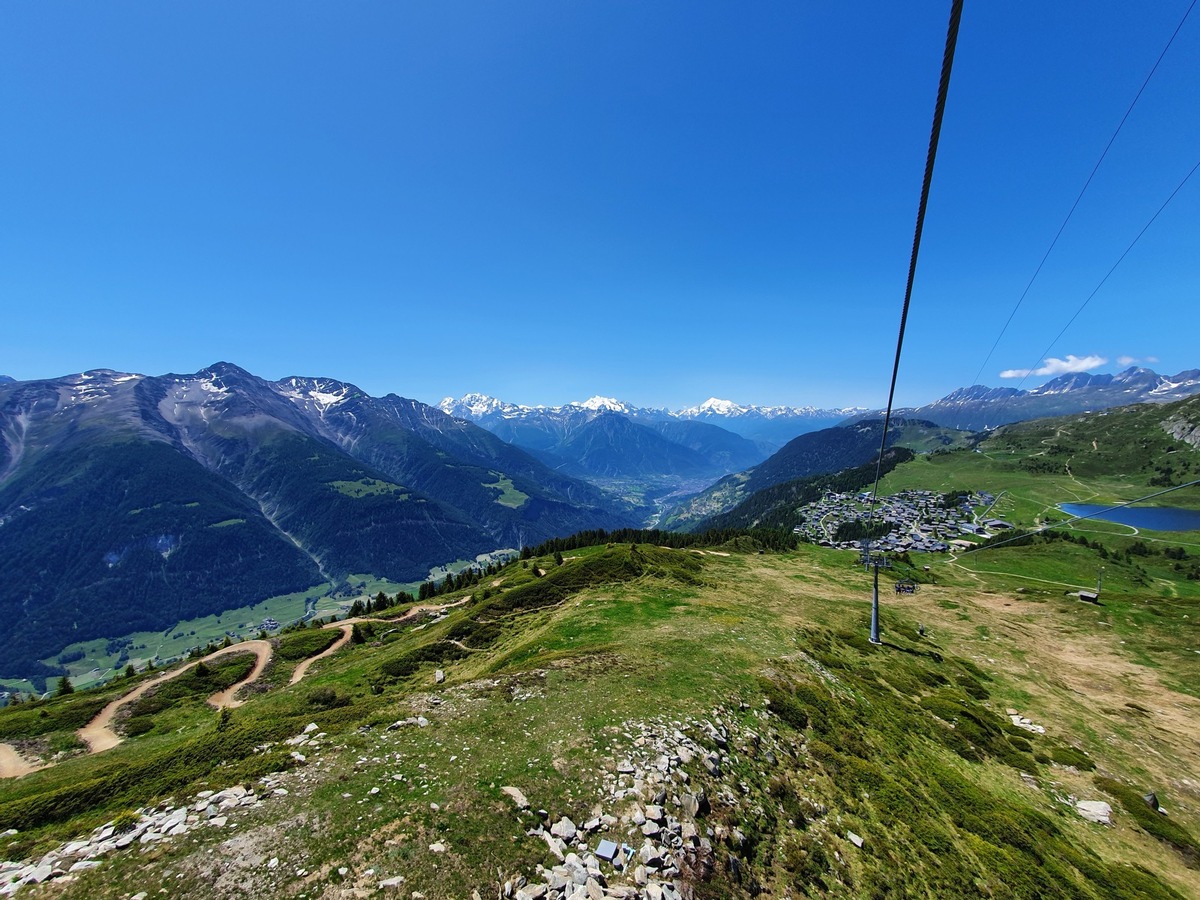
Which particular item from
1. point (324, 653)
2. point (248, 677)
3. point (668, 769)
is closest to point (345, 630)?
point (324, 653)

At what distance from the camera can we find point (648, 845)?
49.0 feet

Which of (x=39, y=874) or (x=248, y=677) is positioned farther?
(x=248, y=677)

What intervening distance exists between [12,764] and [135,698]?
12.3 meters

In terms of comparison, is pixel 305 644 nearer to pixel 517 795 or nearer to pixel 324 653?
pixel 324 653

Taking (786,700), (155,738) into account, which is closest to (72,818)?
(155,738)

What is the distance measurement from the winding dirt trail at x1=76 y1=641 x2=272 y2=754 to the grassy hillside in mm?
2050

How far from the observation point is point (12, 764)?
1361 inches

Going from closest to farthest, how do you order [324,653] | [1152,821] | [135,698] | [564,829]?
[564,829] → [1152,821] → [135,698] → [324,653]

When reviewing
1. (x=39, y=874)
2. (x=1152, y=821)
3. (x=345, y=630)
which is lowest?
(x=345, y=630)

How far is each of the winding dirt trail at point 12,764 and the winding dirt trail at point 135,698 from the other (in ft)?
10.5

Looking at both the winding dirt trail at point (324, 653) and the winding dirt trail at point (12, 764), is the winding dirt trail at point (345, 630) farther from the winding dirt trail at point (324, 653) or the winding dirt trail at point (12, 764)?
the winding dirt trail at point (12, 764)

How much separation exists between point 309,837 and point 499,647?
31807mm

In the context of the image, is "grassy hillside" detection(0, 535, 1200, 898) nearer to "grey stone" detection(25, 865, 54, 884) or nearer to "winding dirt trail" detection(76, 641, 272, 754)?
"grey stone" detection(25, 865, 54, 884)

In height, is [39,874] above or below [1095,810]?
above
